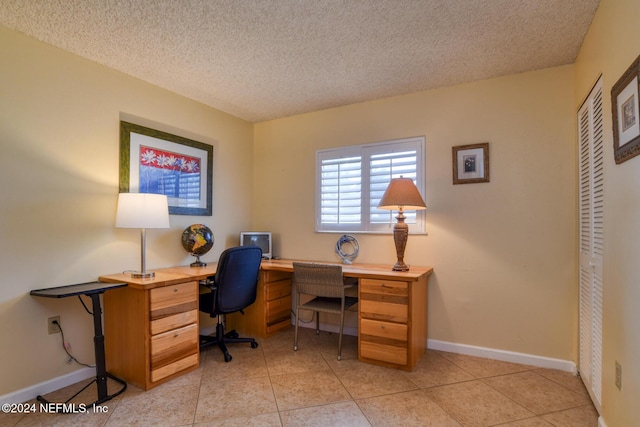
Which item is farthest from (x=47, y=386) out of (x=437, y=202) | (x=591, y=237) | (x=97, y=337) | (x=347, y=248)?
(x=591, y=237)

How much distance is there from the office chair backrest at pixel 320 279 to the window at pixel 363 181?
2.52 ft

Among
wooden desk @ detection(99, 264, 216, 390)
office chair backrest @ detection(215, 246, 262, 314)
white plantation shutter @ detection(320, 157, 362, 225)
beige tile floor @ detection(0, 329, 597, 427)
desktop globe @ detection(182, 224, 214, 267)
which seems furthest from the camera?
white plantation shutter @ detection(320, 157, 362, 225)

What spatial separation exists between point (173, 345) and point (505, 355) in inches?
103

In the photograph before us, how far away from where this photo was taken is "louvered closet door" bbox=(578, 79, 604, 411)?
193cm

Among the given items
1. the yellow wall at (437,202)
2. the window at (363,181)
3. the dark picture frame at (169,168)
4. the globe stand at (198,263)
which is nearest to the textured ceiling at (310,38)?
the yellow wall at (437,202)

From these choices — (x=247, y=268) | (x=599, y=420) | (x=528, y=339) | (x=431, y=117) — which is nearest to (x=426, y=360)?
(x=528, y=339)

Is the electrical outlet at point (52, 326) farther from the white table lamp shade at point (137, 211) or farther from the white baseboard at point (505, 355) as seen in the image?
the white baseboard at point (505, 355)

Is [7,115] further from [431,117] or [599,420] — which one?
[599,420]

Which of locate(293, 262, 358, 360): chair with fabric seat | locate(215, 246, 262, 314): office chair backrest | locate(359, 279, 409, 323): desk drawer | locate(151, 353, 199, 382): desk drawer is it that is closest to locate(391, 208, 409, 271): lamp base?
locate(359, 279, 409, 323): desk drawer

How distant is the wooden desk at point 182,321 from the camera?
2.30 metres

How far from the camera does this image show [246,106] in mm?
3541

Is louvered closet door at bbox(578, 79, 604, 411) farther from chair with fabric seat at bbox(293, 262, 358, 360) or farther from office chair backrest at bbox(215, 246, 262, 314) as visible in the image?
office chair backrest at bbox(215, 246, 262, 314)

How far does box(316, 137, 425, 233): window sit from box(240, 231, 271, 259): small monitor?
0.60m

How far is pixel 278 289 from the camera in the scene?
11.5 ft
